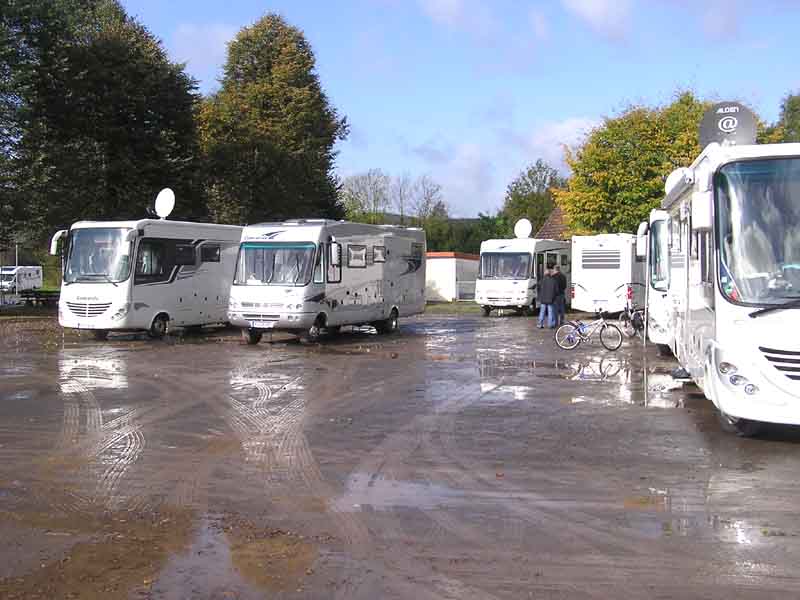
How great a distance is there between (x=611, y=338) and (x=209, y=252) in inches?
441

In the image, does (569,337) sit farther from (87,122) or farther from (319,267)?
(87,122)

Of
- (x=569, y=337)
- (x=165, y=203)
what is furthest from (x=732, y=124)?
(x=165, y=203)

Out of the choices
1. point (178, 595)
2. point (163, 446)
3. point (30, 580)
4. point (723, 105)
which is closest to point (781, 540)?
point (178, 595)

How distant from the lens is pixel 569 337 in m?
19.7

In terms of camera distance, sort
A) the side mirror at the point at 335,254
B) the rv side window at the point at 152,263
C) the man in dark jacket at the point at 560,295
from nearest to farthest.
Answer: the side mirror at the point at 335,254
the rv side window at the point at 152,263
the man in dark jacket at the point at 560,295

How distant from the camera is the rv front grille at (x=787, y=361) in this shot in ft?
28.1

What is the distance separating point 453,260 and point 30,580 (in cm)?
4282

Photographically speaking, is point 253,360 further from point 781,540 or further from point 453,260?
point 453,260

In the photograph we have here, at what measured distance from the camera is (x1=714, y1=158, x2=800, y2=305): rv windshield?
29.1ft

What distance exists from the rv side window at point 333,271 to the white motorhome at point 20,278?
27.3 meters

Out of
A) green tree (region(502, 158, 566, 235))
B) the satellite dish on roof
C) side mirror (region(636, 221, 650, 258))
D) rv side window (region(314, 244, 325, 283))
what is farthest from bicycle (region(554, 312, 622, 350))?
green tree (region(502, 158, 566, 235))

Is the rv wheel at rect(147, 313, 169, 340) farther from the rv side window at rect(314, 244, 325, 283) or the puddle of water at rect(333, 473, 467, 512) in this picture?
the puddle of water at rect(333, 473, 467, 512)

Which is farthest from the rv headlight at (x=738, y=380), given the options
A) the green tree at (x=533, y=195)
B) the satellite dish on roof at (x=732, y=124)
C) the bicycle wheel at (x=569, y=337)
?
the green tree at (x=533, y=195)

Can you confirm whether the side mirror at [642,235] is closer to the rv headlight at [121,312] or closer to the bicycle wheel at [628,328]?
the bicycle wheel at [628,328]
